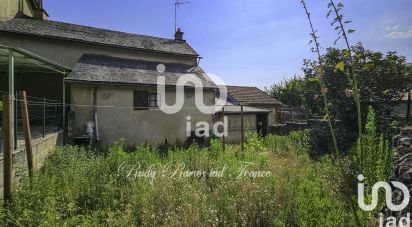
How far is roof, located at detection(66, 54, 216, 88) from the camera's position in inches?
507

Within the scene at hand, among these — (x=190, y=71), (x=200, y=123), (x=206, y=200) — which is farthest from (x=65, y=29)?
(x=206, y=200)

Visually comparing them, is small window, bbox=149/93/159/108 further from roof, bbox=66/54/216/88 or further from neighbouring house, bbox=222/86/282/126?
neighbouring house, bbox=222/86/282/126

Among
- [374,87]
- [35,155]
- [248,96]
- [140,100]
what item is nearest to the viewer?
[35,155]

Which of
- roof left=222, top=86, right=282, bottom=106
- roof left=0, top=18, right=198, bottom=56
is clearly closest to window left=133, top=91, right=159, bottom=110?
roof left=0, top=18, right=198, bottom=56

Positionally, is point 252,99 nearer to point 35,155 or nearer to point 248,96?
point 248,96

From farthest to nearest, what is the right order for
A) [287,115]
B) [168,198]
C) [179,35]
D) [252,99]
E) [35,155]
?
[252,99] → [287,115] → [179,35] → [35,155] → [168,198]

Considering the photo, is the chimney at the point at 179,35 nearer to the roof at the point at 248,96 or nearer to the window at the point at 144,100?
the window at the point at 144,100

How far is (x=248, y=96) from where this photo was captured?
28891mm

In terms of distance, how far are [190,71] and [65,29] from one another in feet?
23.5

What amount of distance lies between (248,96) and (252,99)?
2.42 ft

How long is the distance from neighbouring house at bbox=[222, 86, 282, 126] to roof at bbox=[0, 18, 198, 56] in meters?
9.35

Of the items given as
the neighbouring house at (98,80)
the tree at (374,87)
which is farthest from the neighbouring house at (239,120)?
the tree at (374,87)

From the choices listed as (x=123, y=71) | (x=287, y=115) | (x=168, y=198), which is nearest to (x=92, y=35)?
(x=123, y=71)

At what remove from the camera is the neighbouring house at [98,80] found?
12.6 metres
